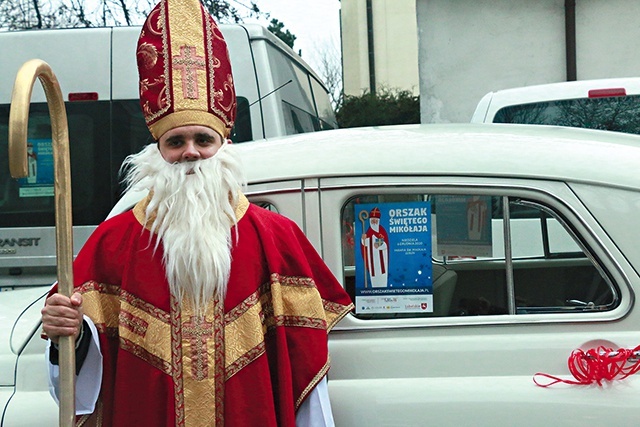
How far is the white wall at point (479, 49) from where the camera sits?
12398 mm

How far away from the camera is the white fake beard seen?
2314mm

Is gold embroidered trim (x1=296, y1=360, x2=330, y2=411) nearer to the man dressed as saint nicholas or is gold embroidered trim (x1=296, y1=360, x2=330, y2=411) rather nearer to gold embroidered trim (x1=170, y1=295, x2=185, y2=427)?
the man dressed as saint nicholas

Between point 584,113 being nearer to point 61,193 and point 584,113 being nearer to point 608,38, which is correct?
point 61,193

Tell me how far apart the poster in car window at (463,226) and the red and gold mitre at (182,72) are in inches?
29.4

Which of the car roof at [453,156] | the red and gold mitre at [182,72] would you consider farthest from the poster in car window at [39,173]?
the red and gold mitre at [182,72]

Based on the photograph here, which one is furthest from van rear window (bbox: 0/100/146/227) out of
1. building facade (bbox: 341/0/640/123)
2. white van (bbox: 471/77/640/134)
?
building facade (bbox: 341/0/640/123)

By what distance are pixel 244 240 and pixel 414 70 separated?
38.9 m

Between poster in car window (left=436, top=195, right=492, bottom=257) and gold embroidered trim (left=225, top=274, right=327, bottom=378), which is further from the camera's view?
poster in car window (left=436, top=195, right=492, bottom=257)

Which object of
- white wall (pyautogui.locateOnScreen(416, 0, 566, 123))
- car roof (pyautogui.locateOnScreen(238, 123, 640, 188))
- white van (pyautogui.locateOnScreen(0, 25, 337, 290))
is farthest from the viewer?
white wall (pyautogui.locateOnScreen(416, 0, 566, 123))

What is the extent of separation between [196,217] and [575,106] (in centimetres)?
519

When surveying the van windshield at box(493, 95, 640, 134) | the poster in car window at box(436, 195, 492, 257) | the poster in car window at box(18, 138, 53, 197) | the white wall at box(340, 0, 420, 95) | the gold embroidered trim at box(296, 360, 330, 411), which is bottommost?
the gold embroidered trim at box(296, 360, 330, 411)

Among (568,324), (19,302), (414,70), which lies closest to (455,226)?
(568,324)

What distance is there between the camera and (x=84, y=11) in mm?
11414

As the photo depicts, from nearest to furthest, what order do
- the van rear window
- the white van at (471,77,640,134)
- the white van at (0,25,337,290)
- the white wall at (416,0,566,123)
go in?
the white van at (471,77,640,134), the white van at (0,25,337,290), the van rear window, the white wall at (416,0,566,123)
